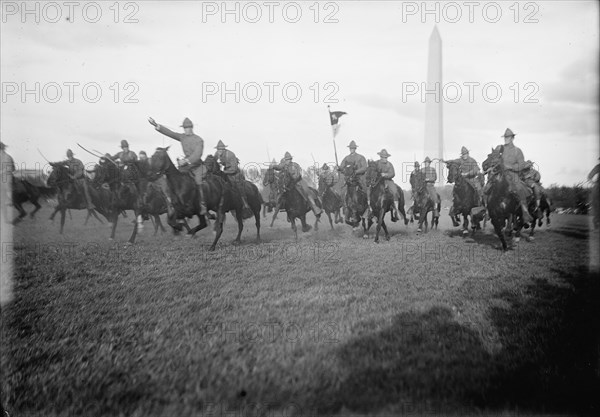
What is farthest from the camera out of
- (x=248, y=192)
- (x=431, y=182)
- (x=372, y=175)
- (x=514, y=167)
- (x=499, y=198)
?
(x=431, y=182)

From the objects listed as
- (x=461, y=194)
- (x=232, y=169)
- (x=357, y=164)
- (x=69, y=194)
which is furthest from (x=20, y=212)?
(x=461, y=194)

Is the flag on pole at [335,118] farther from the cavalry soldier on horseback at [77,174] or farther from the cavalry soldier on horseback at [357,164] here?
the cavalry soldier on horseback at [77,174]

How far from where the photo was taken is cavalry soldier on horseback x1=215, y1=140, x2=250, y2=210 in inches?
370

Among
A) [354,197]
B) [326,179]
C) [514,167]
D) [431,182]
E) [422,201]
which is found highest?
[326,179]

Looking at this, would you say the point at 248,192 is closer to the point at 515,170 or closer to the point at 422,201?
the point at 422,201

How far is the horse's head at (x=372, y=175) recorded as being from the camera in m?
9.94

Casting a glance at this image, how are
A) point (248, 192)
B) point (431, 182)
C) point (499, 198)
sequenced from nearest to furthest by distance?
point (499, 198), point (248, 192), point (431, 182)

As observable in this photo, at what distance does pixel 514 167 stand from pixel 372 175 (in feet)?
12.2

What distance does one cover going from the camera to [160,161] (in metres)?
7.33

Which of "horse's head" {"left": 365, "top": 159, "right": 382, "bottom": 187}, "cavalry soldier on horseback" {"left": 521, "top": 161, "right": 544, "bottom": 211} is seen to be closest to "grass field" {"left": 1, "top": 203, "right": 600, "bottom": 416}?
"cavalry soldier on horseback" {"left": 521, "top": 161, "right": 544, "bottom": 211}

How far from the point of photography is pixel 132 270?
20.7 ft

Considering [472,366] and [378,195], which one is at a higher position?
[378,195]

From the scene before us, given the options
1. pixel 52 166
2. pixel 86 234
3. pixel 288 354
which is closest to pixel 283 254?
pixel 288 354

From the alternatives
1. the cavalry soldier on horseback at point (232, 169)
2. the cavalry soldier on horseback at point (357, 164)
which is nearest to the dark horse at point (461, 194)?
the cavalry soldier on horseback at point (357, 164)
